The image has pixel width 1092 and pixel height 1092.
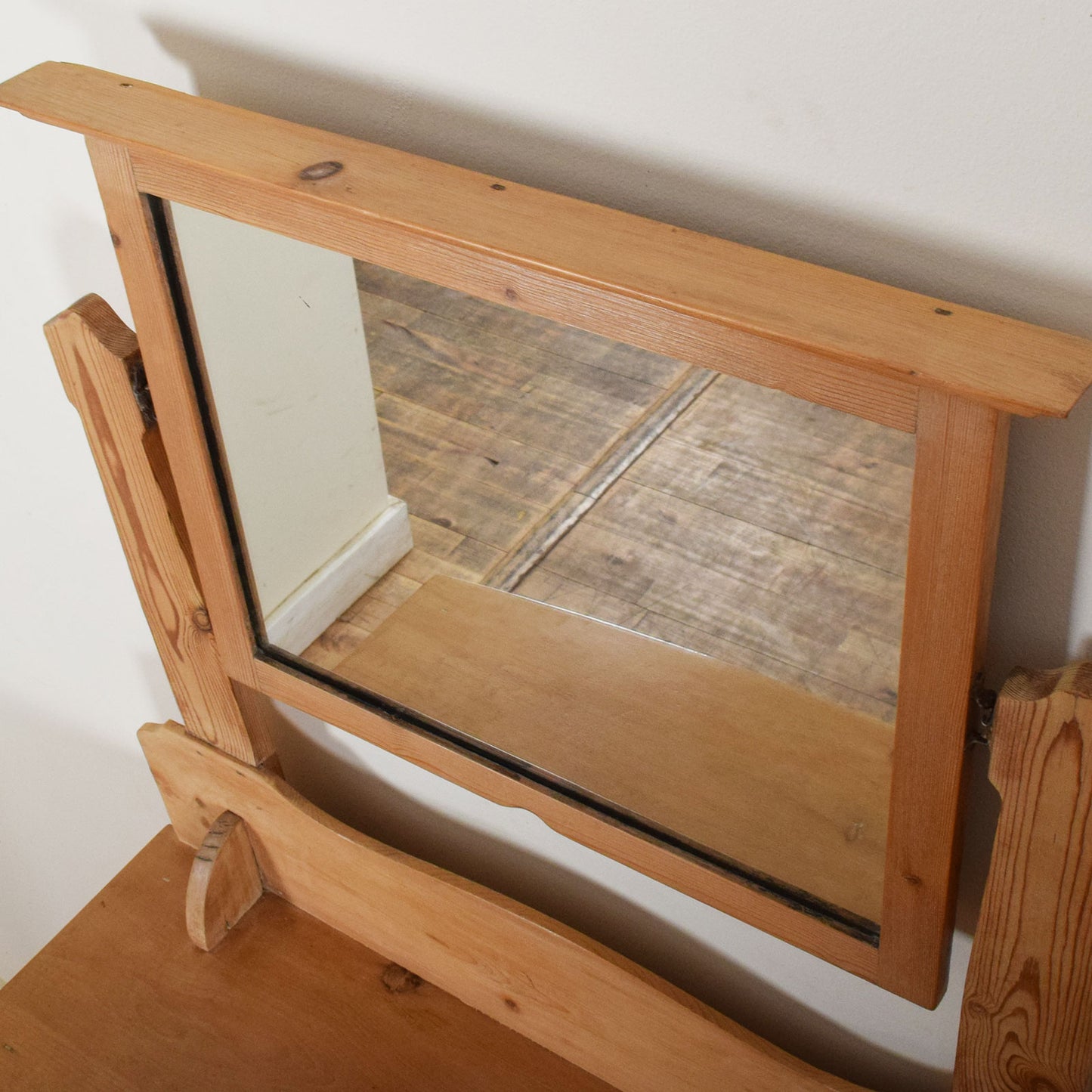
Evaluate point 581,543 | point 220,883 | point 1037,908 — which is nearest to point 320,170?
point 581,543

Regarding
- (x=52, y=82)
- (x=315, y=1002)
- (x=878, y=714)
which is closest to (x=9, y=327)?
(x=52, y=82)

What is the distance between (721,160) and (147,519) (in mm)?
528

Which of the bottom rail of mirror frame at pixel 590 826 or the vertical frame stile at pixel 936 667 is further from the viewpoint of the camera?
the bottom rail of mirror frame at pixel 590 826

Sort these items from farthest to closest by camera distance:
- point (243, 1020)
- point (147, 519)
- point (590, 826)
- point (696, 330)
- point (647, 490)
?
point (243, 1020)
point (147, 519)
point (590, 826)
point (647, 490)
point (696, 330)

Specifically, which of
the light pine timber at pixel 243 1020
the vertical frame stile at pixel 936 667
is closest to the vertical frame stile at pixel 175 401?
the light pine timber at pixel 243 1020

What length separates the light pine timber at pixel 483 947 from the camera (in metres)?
0.89

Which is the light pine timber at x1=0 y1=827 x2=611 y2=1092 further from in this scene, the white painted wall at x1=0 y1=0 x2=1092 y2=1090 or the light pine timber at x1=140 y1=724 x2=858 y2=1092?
the white painted wall at x1=0 y1=0 x2=1092 y2=1090

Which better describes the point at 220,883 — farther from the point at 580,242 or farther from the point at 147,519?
the point at 580,242

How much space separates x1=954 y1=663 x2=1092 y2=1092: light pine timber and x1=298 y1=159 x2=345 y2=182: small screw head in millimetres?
441

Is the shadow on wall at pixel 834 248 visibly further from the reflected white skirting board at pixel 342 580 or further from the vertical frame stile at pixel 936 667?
the reflected white skirting board at pixel 342 580

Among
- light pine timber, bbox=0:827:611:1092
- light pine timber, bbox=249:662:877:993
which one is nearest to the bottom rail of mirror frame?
light pine timber, bbox=249:662:877:993

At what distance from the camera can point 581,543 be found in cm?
74

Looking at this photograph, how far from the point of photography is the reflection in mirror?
2.13 feet

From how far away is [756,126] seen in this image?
589 mm
